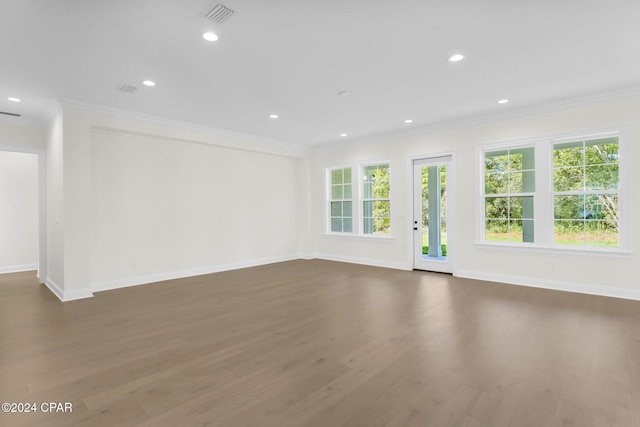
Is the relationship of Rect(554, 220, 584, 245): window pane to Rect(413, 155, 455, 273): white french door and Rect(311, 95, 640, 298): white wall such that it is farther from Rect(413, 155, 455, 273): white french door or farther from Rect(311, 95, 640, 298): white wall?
Rect(413, 155, 455, 273): white french door

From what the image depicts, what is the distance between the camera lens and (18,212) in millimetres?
6910

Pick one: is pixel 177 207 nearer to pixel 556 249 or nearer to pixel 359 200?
pixel 359 200

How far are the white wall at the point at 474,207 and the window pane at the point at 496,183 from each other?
0.21m

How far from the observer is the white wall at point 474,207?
434 centimetres

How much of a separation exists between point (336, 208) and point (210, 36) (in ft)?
18.4

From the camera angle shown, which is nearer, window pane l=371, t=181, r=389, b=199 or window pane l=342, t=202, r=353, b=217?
window pane l=371, t=181, r=389, b=199

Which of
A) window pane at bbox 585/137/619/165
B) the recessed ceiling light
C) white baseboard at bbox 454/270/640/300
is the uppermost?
the recessed ceiling light

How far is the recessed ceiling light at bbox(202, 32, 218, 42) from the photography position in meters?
2.80

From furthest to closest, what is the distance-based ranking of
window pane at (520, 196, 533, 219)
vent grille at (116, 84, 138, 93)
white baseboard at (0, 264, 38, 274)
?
1. white baseboard at (0, 264, 38, 274)
2. window pane at (520, 196, 533, 219)
3. vent grille at (116, 84, 138, 93)

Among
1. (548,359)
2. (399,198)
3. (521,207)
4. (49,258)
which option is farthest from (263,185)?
(548,359)

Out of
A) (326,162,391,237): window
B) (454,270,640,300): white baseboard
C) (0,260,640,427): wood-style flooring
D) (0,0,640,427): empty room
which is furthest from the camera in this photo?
(326,162,391,237): window

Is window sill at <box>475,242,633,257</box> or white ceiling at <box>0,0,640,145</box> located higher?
white ceiling at <box>0,0,640,145</box>

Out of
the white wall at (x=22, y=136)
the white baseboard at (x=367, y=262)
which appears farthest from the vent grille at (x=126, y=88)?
the white baseboard at (x=367, y=262)

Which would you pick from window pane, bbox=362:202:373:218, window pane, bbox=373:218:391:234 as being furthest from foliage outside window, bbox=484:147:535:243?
window pane, bbox=362:202:373:218
